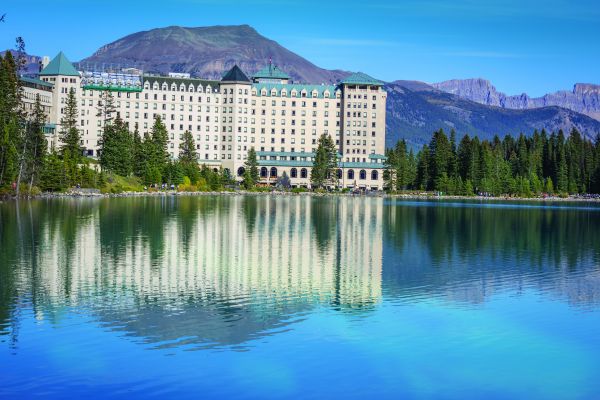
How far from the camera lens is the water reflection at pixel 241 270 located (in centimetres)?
3047

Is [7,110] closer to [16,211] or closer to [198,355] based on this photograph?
[16,211]

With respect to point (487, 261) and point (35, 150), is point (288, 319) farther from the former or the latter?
point (35, 150)

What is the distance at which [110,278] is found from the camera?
38500 mm

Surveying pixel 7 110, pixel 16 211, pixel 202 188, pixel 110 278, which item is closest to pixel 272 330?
pixel 110 278

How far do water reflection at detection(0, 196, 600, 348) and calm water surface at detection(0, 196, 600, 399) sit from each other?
15cm

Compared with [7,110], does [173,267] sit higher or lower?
lower

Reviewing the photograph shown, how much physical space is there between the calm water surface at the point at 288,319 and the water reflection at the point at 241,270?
15cm

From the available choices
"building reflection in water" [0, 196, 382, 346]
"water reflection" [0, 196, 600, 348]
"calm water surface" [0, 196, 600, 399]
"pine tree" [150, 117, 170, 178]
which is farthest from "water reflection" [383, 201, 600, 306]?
"pine tree" [150, 117, 170, 178]

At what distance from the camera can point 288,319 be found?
3047 cm

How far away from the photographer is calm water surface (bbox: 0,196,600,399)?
22.7 m

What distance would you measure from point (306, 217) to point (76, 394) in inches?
2926

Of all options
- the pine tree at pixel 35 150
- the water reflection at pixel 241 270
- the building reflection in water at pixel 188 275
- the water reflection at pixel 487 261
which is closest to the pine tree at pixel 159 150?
the pine tree at pixel 35 150

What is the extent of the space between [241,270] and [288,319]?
1288 centimetres

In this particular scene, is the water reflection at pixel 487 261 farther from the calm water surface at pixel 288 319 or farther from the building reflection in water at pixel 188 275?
the building reflection in water at pixel 188 275
